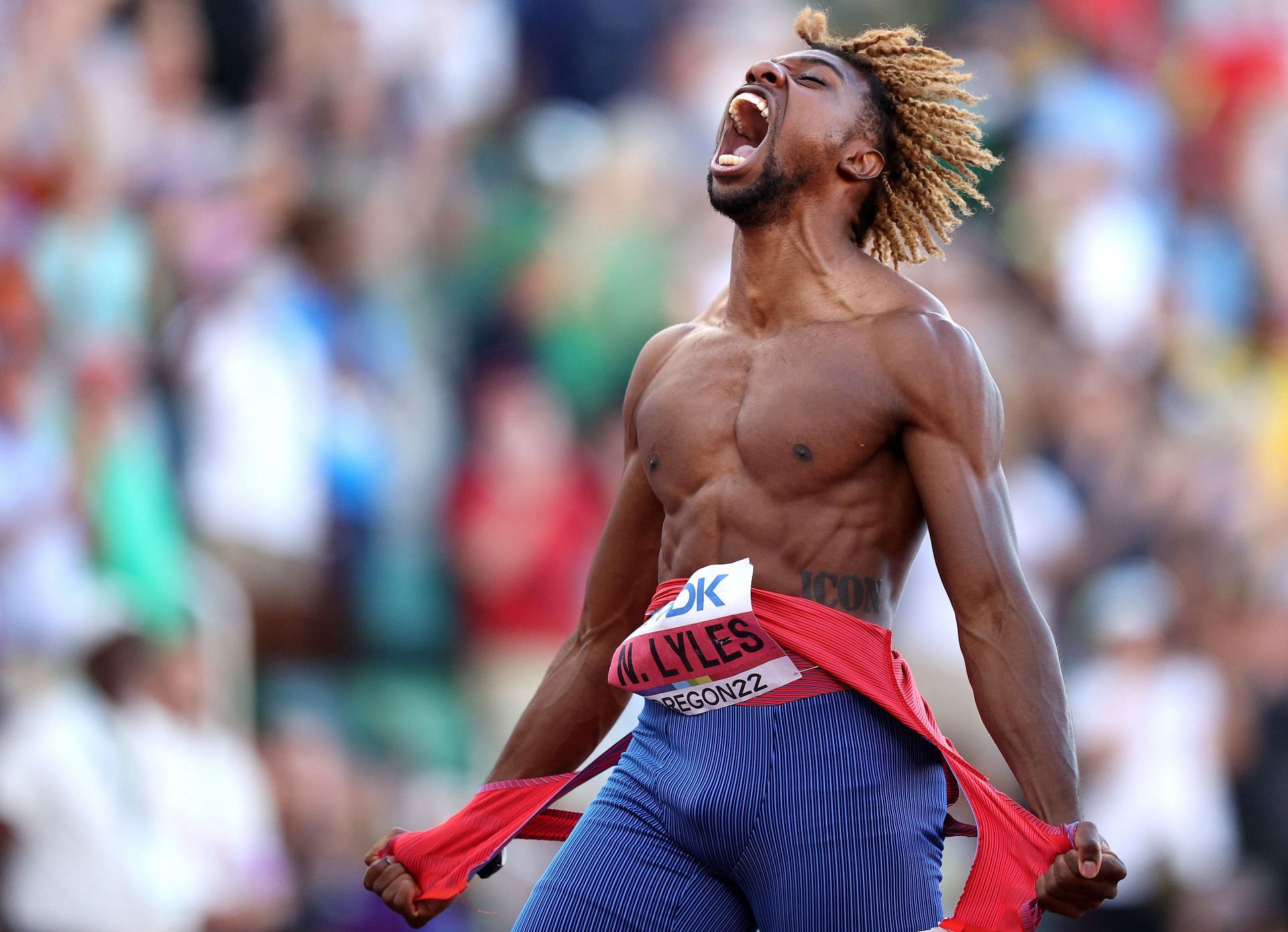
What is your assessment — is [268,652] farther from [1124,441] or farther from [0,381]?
[1124,441]

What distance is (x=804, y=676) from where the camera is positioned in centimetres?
280

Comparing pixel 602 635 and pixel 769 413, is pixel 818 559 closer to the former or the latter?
pixel 769 413

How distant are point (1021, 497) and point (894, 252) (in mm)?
5330

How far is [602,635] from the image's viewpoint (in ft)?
10.8

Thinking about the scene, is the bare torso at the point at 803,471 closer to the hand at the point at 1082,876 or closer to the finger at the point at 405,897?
the hand at the point at 1082,876

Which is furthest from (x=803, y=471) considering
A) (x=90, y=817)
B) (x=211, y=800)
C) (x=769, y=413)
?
(x=211, y=800)

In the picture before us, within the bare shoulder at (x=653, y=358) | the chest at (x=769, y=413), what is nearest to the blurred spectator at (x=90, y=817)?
the bare shoulder at (x=653, y=358)

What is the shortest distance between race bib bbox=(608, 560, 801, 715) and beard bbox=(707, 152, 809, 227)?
0.69 meters

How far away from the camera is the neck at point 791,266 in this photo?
305 cm

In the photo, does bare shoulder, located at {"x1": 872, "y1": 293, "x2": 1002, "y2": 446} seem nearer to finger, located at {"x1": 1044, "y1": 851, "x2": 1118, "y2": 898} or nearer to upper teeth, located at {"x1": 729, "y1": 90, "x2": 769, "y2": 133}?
upper teeth, located at {"x1": 729, "y1": 90, "x2": 769, "y2": 133}

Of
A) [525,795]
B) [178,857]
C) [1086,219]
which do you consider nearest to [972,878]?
[525,795]

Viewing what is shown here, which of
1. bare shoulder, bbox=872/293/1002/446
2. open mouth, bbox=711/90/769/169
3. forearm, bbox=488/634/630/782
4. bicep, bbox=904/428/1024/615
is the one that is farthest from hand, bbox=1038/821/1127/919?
open mouth, bbox=711/90/769/169

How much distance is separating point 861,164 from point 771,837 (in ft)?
4.28

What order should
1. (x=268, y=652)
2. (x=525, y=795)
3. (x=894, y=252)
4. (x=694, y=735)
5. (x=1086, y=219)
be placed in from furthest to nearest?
(x=1086, y=219) → (x=268, y=652) → (x=894, y=252) → (x=525, y=795) → (x=694, y=735)
